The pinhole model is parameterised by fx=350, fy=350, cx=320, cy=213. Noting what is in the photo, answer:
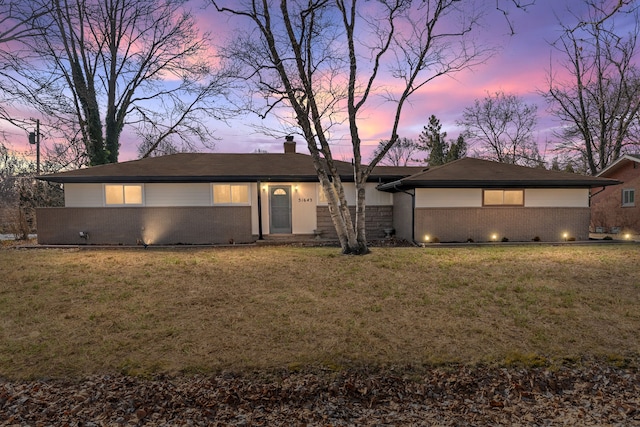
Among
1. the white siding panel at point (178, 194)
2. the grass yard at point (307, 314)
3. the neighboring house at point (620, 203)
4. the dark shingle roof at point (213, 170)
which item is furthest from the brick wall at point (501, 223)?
Answer: the white siding panel at point (178, 194)

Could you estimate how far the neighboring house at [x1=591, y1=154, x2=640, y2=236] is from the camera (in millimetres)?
16578

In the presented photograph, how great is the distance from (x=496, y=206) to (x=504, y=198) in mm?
484

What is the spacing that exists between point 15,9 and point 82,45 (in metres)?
12.6

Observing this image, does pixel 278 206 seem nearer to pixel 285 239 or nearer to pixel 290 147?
pixel 285 239

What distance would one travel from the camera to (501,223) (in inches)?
505

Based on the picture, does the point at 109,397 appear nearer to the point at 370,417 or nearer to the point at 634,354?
the point at 370,417

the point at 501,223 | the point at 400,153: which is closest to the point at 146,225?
the point at 501,223

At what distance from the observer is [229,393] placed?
331cm

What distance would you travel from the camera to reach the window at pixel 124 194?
1287 cm

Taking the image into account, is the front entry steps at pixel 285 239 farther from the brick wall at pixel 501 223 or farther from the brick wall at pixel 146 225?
the brick wall at pixel 501 223

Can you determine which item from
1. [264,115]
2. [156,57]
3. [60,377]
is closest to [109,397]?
[60,377]

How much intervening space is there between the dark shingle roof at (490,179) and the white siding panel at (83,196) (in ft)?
34.5

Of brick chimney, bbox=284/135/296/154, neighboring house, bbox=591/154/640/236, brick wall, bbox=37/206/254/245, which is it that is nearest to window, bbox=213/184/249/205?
brick wall, bbox=37/206/254/245

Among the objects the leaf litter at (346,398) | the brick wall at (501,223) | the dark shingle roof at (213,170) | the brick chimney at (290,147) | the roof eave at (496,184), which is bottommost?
the leaf litter at (346,398)
